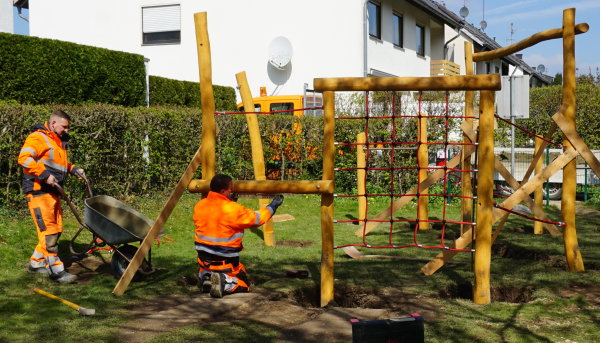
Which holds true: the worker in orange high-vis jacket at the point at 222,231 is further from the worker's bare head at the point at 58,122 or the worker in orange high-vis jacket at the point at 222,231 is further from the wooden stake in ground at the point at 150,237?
the worker's bare head at the point at 58,122

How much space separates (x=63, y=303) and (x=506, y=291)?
420cm

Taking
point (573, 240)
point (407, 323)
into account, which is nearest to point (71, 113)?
point (573, 240)

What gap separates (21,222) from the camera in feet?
29.1

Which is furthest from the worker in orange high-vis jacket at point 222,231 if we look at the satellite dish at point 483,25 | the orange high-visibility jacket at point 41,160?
the satellite dish at point 483,25

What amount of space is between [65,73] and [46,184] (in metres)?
8.38

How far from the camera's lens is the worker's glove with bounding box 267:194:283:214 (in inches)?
249

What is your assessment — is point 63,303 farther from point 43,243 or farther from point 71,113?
point 71,113

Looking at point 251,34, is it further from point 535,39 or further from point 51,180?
point 51,180

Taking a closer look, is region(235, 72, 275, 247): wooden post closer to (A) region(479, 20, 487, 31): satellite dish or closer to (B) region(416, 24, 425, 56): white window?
(B) region(416, 24, 425, 56): white window

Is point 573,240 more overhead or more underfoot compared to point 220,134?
more underfoot

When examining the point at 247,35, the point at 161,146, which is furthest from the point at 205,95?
the point at 247,35

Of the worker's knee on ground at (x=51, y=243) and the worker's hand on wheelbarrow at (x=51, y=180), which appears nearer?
the worker's hand on wheelbarrow at (x=51, y=180)

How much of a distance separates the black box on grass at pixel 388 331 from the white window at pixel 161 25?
70.3 feet

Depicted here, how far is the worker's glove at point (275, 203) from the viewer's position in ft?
20.7
